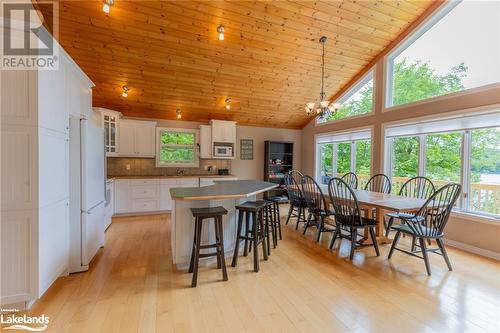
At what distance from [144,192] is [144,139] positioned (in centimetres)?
125

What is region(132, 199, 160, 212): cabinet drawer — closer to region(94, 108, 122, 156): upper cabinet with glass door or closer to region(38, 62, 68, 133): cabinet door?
region(94, 108, 122, 156): upper cabinet with glass door

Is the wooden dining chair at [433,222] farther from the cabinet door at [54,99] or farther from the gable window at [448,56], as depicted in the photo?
the cabinet door at [54,99]

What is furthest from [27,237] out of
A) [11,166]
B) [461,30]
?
[461,30]

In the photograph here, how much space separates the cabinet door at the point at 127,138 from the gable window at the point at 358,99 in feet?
14.6

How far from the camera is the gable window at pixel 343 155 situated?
5094 millimetres

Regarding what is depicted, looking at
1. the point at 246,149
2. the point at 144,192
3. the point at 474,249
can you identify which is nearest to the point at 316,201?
the point at 474,249

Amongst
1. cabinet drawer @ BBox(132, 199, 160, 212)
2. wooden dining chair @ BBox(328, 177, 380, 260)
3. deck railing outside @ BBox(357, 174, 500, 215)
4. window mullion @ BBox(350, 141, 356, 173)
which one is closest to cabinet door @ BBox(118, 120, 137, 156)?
cabinet drawer @ BBox(132, 199, 160, 212)

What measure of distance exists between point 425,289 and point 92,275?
11.4ft

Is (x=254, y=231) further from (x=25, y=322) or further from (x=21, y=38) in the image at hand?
(x=21, y=38)

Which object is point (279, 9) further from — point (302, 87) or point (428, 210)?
point (428, 210)

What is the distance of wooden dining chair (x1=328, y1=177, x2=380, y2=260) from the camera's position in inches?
115

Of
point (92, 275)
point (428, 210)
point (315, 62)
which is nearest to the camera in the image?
point (92, 275)

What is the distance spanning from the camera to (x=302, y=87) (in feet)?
17.1

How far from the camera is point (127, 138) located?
513 centimetres
